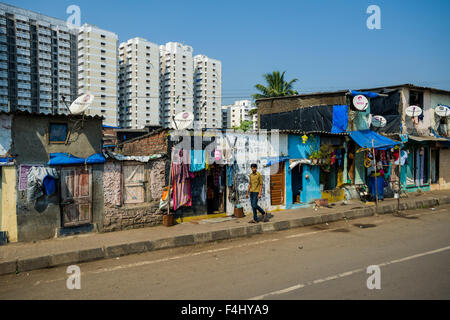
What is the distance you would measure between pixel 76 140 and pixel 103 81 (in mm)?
120658

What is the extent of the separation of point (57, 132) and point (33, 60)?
106478 mm

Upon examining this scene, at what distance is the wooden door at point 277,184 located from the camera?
13992mm

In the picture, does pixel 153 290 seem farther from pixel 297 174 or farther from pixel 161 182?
pixel 297 174

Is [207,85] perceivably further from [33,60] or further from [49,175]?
[49,175]

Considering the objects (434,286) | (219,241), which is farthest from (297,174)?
(434,286)

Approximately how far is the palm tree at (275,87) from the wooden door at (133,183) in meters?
31.6

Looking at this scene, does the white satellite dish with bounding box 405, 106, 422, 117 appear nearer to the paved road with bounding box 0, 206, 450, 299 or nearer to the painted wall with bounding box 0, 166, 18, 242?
the paved road with bounding box 0, 206, 450, 299

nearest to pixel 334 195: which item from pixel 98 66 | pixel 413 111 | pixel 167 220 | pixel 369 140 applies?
pixel 369 140

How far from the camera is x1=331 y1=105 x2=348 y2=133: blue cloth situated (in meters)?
17.2

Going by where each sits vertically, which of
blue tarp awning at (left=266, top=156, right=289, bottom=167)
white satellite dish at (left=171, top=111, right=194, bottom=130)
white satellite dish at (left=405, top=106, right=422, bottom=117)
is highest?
white satellite dish at (left=405, top=106, right=422, bottom=117)

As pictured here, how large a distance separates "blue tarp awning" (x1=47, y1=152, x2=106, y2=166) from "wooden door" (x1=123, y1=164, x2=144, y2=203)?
1.00 meters

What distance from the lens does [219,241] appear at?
388 inches

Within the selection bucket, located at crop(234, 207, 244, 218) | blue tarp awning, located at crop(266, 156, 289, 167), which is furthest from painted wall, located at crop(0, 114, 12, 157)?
blue tarp awning, located at crop(266, 156, 289, 167)
